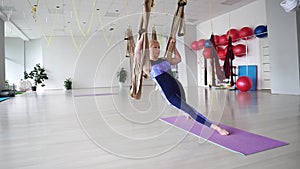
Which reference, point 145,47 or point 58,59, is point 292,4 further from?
point 58,59

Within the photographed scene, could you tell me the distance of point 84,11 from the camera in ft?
28.1

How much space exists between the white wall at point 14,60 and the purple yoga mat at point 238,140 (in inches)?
531

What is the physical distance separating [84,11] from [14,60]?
746cm

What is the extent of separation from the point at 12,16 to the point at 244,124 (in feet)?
32.3

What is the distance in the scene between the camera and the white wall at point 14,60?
12781 millimetres

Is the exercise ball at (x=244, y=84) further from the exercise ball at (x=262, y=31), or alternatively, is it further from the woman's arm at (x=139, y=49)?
the woman's arm at (x=139, y=49)

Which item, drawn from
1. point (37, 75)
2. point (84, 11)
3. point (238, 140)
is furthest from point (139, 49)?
point (37, 75)

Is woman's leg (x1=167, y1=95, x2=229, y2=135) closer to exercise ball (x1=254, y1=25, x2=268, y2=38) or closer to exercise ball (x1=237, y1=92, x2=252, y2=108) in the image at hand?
exercise ball (x1=237, y1=92, x2=252, y2=108)

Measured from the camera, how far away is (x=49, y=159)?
69.6 inches

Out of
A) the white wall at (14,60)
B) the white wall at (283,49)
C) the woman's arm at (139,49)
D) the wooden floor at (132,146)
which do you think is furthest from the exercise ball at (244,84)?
the white wall at (14,60)

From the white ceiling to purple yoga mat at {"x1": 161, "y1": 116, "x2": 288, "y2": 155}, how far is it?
5291mm

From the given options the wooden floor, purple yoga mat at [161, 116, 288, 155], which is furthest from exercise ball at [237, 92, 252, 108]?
purple yoga mat at [161, 116, 288, 155]

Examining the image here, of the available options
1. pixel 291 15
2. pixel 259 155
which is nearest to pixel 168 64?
pixel 259 155

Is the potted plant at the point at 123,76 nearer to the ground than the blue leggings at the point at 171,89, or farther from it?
farther from it
